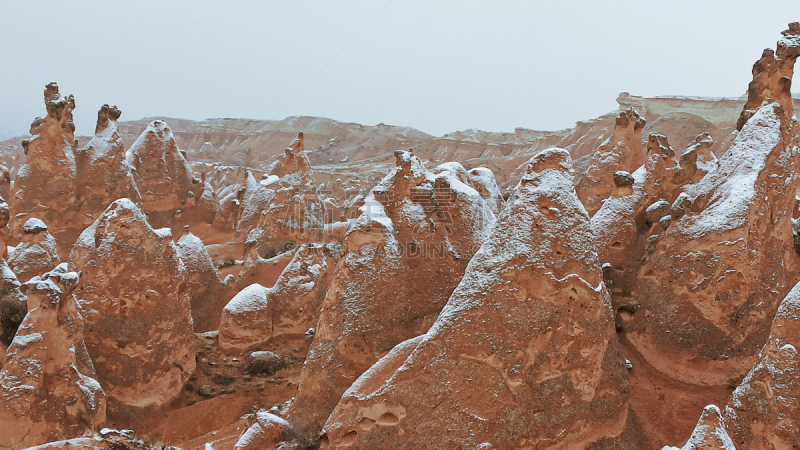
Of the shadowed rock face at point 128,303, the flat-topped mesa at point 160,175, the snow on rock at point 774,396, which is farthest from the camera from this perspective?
the flat-topped mesa at point 160,175

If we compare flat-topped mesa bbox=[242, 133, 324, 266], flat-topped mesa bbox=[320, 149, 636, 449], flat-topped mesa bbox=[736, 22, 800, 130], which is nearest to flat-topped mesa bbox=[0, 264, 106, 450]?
flat-topped mesa bbox=[320, 149, 636, 449]

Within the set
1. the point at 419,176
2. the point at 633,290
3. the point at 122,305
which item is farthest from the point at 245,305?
the point at 633,290

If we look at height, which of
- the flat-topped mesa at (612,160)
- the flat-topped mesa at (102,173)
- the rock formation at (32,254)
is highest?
the flat-topped mesa at (102,173)

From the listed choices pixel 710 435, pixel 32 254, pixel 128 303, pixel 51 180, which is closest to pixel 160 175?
pixel 51 180

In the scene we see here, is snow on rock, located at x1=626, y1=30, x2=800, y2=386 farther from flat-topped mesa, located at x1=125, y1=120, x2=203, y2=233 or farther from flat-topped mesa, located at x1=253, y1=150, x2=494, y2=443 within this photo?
flat-topped mesa, located at x1=125, y1=120, x2=203, y2=233

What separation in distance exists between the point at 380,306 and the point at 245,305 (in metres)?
3.75

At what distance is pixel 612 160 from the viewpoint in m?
9.70

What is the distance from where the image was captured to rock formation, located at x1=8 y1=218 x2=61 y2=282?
7199 millimetres

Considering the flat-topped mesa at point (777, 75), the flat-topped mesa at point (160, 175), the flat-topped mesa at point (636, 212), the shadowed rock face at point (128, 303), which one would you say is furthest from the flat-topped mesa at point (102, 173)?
the flat-topped mesa at point (777, 75)

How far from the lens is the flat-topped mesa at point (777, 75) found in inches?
213

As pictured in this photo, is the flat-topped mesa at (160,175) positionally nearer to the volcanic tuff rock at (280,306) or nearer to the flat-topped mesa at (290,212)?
the flat-topped mesa at (290,212)

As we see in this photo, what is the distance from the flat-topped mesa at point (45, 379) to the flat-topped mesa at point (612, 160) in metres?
7.45

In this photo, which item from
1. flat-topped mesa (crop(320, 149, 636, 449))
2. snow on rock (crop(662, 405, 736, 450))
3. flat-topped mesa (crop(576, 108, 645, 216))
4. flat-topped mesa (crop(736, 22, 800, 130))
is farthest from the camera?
flat-topped mesa (crop(576, 108, 645, 216))

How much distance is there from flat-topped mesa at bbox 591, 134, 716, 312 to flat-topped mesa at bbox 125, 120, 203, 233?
435 inches
